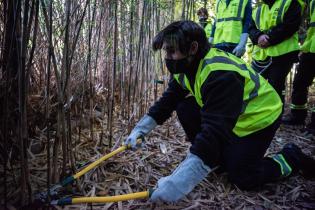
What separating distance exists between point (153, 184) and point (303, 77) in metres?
1.80

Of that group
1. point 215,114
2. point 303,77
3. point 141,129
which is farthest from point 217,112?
point 303,77

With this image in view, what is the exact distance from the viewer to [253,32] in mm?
2791

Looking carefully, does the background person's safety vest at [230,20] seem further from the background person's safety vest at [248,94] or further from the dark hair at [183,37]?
the dark hair at [183,37]

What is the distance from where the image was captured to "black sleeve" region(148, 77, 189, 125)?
184 cm

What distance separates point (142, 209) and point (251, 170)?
60 cm

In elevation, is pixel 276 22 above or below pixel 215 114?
above

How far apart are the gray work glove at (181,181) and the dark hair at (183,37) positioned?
19.7 inches

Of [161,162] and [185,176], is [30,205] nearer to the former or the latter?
[185,176]

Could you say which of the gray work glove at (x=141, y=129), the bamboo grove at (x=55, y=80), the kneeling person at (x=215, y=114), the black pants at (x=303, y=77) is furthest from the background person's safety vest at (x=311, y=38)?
the gray work glove at (x=141, y=129)

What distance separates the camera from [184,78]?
1744mm

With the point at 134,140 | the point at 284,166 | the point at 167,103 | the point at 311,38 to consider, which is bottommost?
the point at 284,166

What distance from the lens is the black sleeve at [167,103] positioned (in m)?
1.84

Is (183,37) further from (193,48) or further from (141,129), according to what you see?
(141,129)

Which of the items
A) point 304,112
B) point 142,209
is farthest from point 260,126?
point 304,112
